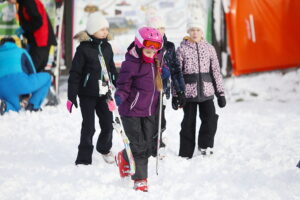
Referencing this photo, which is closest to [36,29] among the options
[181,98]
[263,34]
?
[263,34]

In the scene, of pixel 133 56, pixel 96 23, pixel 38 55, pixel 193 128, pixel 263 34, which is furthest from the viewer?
pixel 263 34

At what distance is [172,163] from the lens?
582 cm

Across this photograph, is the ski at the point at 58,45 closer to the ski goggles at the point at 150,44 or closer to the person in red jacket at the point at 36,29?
the person in red jacket at the point at 36,29

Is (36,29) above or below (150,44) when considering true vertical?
below

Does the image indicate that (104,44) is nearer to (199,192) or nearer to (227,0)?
(199,192)

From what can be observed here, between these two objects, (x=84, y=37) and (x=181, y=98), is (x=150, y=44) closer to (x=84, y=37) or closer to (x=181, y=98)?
(x=181, y=98)

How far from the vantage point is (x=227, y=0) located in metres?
10.2

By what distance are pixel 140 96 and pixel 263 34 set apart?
19.8 ft

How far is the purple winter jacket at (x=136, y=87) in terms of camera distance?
4902 millimetres

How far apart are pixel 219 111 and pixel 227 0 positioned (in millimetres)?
2137

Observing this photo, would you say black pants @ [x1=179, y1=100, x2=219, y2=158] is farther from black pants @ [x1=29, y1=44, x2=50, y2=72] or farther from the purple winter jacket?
black pants @ [x1=29, y1=44, x2=50, y2=72]

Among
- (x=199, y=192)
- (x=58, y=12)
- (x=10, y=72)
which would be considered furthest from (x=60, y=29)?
(x=199, y=192)

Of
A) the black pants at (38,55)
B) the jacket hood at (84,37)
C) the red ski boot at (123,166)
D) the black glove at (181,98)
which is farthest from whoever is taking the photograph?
the black pants at (38,55)

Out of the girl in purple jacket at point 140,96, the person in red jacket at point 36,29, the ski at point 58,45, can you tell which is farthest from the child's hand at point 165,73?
the ski at point 58,45
